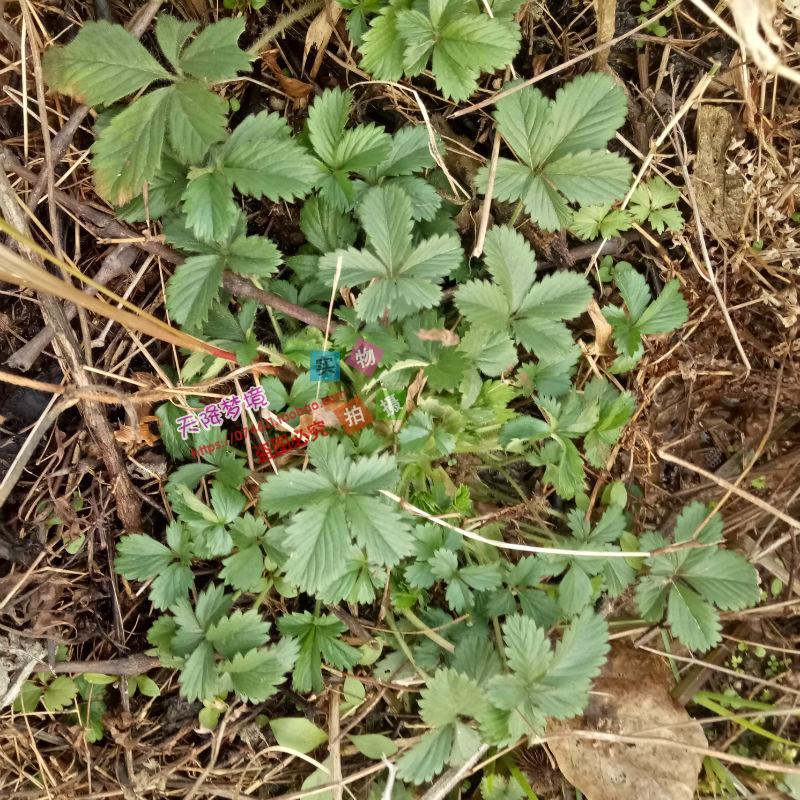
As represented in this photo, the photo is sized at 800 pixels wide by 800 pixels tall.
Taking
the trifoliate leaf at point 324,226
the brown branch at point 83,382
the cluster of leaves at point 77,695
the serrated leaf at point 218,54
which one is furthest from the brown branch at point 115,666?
the serrated leaf at point 218,54

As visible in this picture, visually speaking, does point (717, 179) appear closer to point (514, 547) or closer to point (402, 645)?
point (514, 547)

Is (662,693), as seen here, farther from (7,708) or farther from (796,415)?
(7,708)

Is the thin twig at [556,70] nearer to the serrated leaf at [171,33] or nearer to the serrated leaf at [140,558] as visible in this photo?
the serrated leaf at [171,33]

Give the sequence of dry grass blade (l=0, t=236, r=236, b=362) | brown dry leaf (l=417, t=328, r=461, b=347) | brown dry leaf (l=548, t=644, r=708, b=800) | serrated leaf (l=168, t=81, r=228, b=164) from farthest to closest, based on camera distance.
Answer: brown dry leaf (l=548, t=644, r=708, b=800) < brown dry leaf (l=417, t=328, r=461, b=347) < serrated leaf (l=168, t=81, r=228, b=164) < dry grass blade (l=0, t=236, r=236, b=362)

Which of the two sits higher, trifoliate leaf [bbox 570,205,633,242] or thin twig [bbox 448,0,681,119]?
thin twig [bbox 448,0,681,119]

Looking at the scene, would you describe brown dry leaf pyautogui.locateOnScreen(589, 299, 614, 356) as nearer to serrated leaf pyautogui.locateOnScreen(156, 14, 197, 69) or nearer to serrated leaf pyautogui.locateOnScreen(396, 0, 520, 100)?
serrated leaf pyautogui.locateOnScreen(396, 0, 520, 100)

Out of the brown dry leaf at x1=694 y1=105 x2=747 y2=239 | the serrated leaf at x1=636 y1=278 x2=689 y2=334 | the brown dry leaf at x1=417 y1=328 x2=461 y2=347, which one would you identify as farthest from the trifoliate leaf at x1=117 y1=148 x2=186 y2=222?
the brown dry leaf at x1=694 y1=105 x2=747 y2=239
